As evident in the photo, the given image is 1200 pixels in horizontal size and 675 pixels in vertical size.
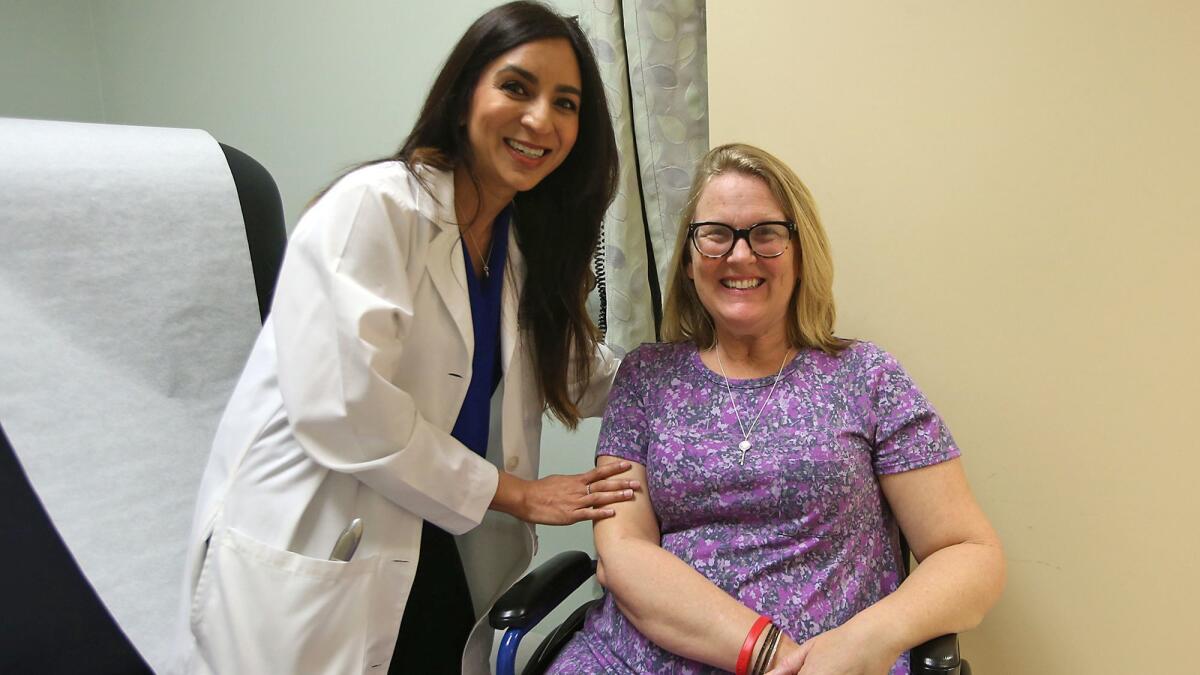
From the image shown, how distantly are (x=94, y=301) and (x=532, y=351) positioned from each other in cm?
70

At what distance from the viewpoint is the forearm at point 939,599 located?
118 cm

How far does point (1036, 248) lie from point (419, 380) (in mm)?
946

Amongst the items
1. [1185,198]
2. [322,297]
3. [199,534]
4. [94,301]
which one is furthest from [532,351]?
[1185,198]

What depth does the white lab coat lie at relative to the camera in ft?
3.98

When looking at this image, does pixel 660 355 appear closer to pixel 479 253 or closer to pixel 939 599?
pixel 479 253

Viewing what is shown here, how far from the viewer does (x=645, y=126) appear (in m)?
1.70

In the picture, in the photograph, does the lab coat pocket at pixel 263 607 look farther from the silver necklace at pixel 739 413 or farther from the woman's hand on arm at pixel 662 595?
the silver necklace at pixel 739 413

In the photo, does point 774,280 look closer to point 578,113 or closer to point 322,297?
point 578,113

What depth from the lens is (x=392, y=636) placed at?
1.38 metres

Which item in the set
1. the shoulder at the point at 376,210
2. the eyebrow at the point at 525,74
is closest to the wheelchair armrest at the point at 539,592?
the shoulder at the point at 376,210

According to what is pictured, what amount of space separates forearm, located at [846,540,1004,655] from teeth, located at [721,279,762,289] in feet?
1.55

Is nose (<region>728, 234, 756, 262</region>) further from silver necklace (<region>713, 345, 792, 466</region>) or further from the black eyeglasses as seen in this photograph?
silver necklace (<region>713, 345, 792, 466</region>)

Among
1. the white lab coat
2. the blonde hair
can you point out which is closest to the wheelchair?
the white lab coat

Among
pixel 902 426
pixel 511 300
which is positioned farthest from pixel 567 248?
pixel 902 426
